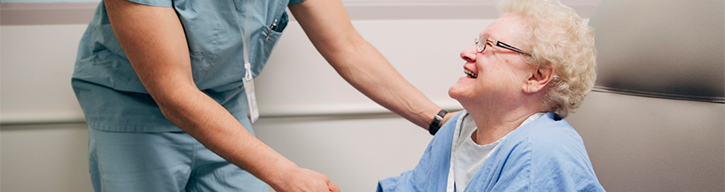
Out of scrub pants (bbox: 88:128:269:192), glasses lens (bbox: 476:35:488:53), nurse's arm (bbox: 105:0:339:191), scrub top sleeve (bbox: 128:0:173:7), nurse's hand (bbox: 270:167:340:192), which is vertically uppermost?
glasses lens (bbox: 476:35:488:53)

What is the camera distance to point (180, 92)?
0.79 meters

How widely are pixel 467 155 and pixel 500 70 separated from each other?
201 mm

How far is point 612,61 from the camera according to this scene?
2.90 ft

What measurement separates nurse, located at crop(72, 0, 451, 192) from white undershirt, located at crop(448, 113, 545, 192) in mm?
147

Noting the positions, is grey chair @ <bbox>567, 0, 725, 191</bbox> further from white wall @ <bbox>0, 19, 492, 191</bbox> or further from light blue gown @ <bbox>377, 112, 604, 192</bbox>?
white wall @ <bbox>0, 19, 492, 191</bbox>

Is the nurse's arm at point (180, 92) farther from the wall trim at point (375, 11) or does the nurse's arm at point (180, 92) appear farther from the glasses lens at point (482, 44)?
the wall trim at point (375, 11)

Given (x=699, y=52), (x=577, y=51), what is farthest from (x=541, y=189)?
(x=699, y=52)

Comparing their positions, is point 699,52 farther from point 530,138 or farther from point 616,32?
point 530,138

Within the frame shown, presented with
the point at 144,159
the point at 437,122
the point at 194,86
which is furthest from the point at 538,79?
the point at 144,159

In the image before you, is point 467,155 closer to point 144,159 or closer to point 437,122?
point 437,122

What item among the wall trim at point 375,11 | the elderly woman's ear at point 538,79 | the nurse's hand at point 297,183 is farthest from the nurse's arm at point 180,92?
the wall trim at point 375,11

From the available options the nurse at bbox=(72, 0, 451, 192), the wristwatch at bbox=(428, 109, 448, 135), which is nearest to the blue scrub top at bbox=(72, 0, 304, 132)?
the nurse at bbox=(72, 0, 451, 192)

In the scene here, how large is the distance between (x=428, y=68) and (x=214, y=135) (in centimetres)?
80

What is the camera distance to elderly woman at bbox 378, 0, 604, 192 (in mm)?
651
